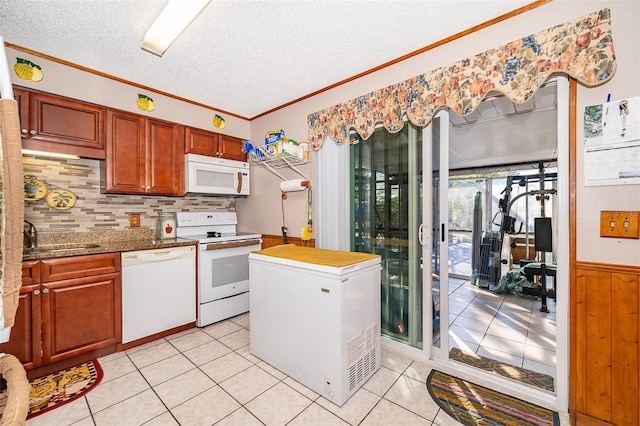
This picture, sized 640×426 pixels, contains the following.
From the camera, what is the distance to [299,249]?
243 cm

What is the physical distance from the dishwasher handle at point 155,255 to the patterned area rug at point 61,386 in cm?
83

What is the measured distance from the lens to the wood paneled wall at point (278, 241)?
9.74ft

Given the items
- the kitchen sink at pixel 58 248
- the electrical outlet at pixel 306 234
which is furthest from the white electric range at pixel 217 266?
the kitchen sink at pixel 58 248

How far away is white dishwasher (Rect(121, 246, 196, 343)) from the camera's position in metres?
2.34

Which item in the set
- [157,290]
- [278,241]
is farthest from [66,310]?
[278,241]

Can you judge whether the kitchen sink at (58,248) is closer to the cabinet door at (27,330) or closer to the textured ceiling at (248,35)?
the cabinet door at (27,330)

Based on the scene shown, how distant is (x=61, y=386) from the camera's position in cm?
188

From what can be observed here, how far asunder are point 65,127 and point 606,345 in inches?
162

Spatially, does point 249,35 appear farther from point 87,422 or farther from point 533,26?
point 87,422

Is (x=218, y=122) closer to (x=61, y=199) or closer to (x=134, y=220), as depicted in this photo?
(x=134, y=220)

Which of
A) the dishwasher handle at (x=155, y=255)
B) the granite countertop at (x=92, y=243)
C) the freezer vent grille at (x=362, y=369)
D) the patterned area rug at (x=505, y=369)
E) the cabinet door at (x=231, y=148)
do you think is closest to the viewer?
the freezer vent grille at (x=362, y=369)

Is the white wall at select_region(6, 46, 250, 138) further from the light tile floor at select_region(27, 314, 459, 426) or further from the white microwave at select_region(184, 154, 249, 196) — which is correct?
the light tile floor at select_region(27, 314, 459, 426)

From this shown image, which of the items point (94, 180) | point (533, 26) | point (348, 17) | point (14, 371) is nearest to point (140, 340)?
point (94, 180)

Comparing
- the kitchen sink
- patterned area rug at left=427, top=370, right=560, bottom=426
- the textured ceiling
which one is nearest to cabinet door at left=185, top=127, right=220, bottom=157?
the textured ceiling
